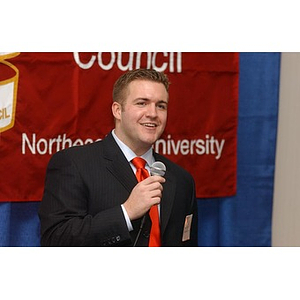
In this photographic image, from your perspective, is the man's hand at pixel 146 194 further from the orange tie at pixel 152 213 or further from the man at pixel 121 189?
the orange tie at pixel 152 213

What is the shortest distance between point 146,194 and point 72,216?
25 cm

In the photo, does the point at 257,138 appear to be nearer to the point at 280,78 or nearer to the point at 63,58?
the point at 280,78

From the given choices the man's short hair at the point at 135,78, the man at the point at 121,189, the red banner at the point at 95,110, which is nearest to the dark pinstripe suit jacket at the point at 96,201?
the man at the point at 121,189

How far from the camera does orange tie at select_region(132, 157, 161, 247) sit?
1617mm

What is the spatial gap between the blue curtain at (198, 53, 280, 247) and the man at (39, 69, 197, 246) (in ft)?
1.90

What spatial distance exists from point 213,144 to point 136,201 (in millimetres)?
916

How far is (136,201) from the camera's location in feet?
4.69

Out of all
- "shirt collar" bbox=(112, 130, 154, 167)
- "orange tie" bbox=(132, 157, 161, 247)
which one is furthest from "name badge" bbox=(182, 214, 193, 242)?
"shirt collar" bbox=(112, 130, 154, 167)

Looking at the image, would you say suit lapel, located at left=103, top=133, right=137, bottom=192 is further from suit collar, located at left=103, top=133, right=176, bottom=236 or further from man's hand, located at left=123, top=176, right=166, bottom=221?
man's hand, located at left=123, top=176, right=166, bottom=221

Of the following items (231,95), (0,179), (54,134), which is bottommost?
(0,179)

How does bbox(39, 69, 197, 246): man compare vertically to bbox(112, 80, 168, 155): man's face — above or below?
below

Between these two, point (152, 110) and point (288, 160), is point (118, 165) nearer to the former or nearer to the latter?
point (152, 110)

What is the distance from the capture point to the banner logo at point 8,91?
201 cm
